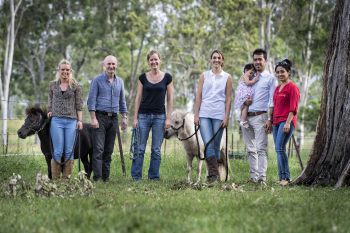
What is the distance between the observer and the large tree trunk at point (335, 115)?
7.94m

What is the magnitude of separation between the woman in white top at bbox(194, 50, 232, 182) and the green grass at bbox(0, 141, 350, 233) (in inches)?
59.9

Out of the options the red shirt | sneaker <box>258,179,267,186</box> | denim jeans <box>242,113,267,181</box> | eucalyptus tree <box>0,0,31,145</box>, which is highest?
eucalyptus tree <box>0,0,31,145</box>

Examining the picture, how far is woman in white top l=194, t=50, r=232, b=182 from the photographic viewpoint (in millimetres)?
9016

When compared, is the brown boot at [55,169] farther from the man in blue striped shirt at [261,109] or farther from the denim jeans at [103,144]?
the man in blue striped shirt at [261,109]

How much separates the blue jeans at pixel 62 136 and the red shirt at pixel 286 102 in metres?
3.41

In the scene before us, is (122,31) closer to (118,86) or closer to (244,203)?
(118,86)

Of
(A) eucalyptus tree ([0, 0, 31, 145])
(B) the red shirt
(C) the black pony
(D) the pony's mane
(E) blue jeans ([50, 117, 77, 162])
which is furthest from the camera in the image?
(A) eucalyptus tree ([0, 0, 31, 145])

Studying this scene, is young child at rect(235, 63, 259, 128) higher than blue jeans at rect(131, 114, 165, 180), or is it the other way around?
young child at rect(235, 63, 259, 128)

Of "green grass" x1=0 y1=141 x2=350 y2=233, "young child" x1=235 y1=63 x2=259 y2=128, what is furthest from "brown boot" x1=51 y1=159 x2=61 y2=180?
"young child" x1=235 y1=63 x2=259 y2=128

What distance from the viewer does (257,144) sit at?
8984 mm

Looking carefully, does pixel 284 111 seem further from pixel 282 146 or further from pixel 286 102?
pixel 282 146

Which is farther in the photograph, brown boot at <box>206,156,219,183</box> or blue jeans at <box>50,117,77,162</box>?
blue jeans at <box>50,117,77,162</box>

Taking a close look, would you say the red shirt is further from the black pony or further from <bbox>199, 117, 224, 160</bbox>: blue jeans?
the black pony

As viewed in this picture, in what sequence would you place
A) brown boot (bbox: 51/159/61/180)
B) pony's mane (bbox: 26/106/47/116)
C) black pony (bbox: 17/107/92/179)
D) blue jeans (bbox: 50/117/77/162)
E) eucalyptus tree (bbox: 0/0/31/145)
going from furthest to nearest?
eucalyptus tree (bbox: 0/0/31/145), pony's mane (bbox: 26/106/47/116), black pony (bbox: 17/107/92/179), brown boot (bbox: 51/159/61/180), blue jeans (bbox: 50/117/77/162)
